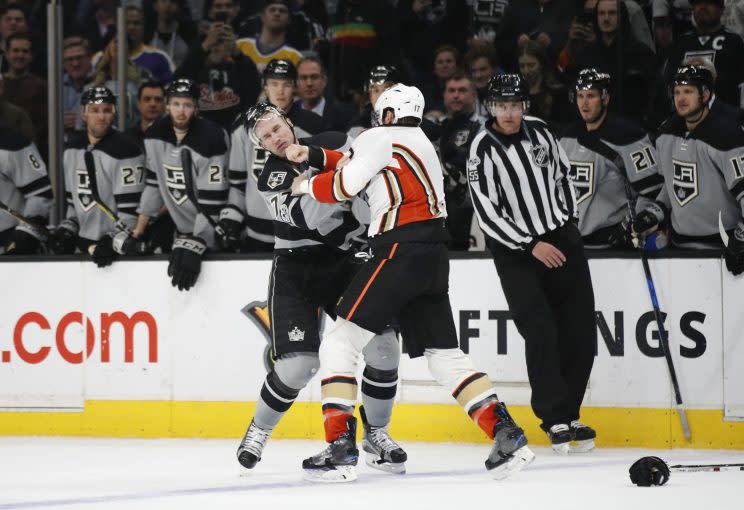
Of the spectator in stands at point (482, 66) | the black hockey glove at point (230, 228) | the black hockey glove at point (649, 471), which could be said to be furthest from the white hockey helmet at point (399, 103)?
the spectator in stands at point (482, 66)

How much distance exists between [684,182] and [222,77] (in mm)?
2653

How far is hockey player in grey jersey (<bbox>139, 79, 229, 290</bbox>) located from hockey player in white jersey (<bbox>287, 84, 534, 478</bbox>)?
1773mm

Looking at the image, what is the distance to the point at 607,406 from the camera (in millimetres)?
5320

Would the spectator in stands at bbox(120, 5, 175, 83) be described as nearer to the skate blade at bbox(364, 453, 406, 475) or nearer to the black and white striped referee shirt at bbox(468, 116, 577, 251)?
the black and white striped referee shirt at bbox(468, 116, 577, 251)

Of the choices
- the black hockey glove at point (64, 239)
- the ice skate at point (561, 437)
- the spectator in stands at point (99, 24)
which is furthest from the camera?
the spectator in stands at point (99, 24)

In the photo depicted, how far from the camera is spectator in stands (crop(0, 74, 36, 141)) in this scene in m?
6.78

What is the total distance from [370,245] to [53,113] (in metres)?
2.66

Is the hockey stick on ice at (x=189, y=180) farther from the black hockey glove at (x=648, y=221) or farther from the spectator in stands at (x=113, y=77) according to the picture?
the black hockey glove at (x=648, y=221)

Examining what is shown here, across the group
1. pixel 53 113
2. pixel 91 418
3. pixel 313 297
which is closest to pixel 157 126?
pixel 53 113

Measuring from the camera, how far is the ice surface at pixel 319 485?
388cm

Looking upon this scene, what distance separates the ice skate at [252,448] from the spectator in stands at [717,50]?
2.64 metres

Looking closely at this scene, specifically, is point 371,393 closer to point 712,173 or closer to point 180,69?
point 712,173

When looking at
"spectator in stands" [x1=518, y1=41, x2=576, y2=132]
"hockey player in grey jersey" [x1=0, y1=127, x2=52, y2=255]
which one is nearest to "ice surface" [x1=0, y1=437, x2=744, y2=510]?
"hockey player in grey jersey" [x1=0, y1=127, x2=52, y2=255]

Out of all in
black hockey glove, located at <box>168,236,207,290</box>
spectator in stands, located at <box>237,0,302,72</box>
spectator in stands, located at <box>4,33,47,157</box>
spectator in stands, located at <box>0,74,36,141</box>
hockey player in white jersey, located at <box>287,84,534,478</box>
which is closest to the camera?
hockey player in white jersey, located at <box>287,84,534,478</box>
